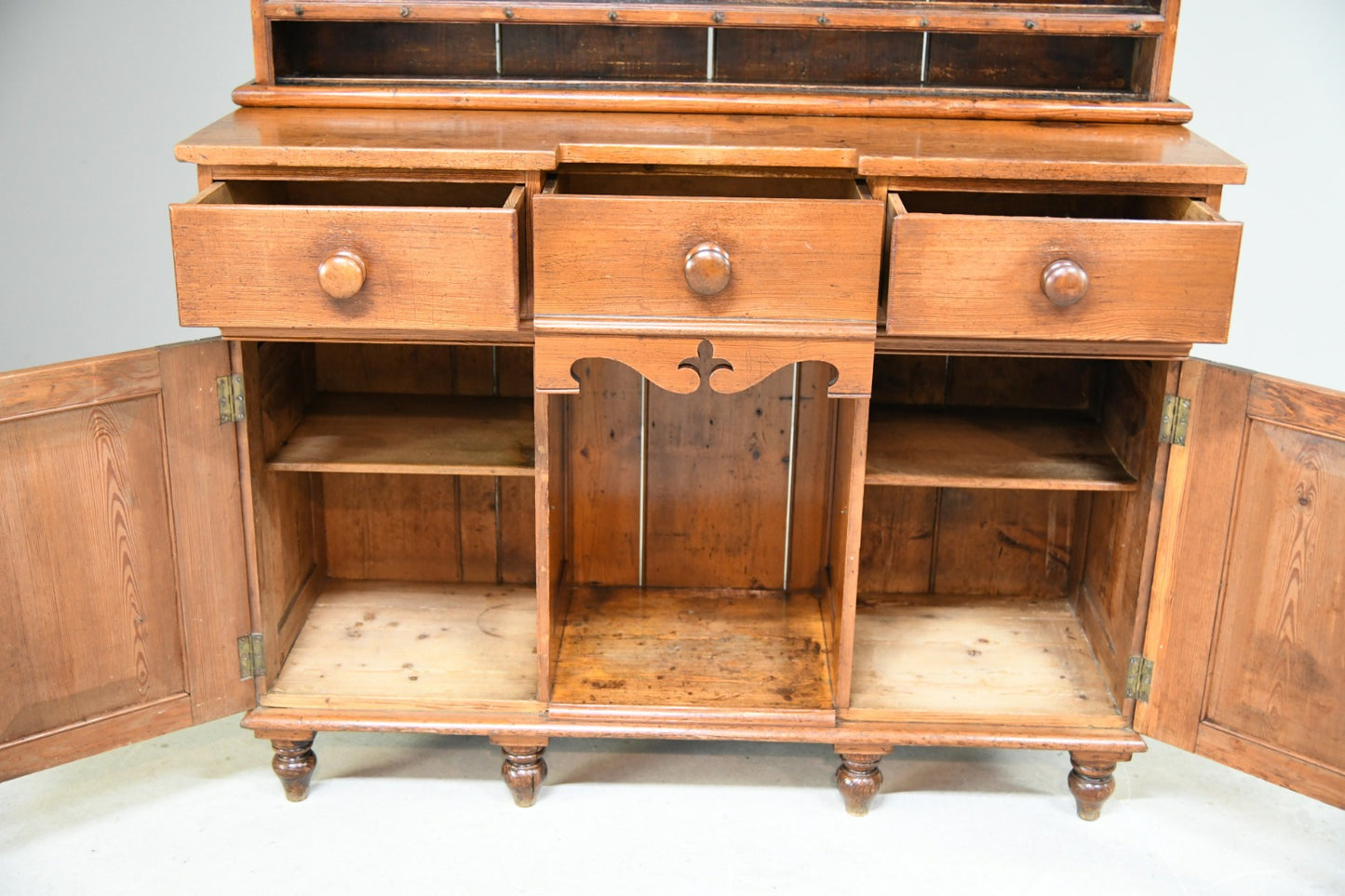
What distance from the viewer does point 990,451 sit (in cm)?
270

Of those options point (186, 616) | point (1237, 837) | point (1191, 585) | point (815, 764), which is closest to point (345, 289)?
point (186, 616)

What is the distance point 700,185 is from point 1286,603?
1184 millimetres

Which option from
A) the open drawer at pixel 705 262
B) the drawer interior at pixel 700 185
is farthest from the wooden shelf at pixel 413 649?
the drawer interior at pixel 700 185

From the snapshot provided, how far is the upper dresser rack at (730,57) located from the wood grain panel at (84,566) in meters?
0.68

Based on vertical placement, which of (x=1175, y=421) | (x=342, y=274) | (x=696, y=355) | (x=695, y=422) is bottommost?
(x=695, y=422)

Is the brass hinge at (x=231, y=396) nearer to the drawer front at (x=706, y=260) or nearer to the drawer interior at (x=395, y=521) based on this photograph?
the drawer interior at (x=395, y=521)

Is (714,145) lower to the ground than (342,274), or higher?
higher

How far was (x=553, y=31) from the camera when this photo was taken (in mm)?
2699

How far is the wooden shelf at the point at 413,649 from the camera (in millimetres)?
2658

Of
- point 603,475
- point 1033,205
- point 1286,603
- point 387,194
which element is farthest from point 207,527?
point 1286,603

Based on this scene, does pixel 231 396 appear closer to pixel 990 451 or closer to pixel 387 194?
pixel 387 194

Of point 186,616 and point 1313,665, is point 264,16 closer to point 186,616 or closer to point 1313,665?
point 186,616

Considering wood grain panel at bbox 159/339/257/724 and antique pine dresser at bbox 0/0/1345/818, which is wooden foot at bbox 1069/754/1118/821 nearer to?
antique pine dresser at bbox 0/0/1345/818

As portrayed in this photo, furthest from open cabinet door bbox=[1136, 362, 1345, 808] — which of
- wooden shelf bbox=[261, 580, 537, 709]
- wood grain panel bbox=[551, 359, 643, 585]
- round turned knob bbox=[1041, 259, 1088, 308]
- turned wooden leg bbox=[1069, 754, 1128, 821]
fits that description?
wooden shelf bbox=[261, 580, 537, 709]
